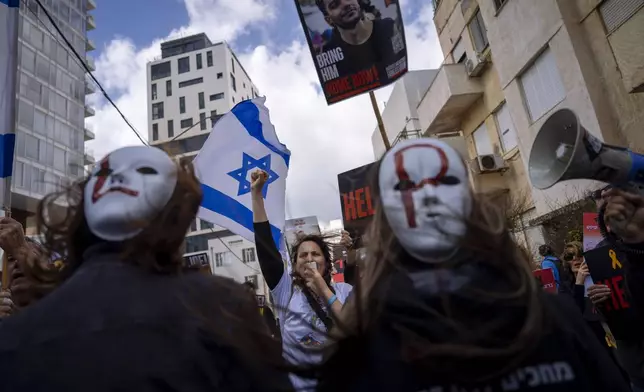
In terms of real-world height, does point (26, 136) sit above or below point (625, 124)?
above

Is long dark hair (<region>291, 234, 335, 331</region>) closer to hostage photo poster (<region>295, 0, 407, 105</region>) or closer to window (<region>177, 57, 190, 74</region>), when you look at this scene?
hostage photo poster (<region>295, 0, 407, 105</region>)

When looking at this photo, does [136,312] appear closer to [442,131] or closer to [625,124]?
[625,124]

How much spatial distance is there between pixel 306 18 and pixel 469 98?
32.5 ft

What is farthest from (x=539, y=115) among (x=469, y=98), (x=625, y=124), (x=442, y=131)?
(x=442, y=131)

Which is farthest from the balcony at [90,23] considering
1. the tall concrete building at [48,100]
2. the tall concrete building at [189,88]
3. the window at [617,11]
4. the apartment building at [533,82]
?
the window at [617,11]

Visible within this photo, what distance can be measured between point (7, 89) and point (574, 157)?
374 cm

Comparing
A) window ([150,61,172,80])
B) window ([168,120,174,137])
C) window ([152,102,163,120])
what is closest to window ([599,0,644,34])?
window ([168,120,174,137])

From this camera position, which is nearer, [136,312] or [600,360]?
[136,312]

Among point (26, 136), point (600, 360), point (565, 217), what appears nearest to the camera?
point (600, 360)

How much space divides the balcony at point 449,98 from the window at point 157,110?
50.6m

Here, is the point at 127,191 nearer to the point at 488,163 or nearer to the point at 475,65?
the point at 488,163

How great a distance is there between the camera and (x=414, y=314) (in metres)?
1.12

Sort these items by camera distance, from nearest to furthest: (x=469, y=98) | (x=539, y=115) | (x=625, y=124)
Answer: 1. (x=625, y=124)
2. (x=539, y=115)
3. (x=469, y=98)

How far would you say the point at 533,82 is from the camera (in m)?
11.6
